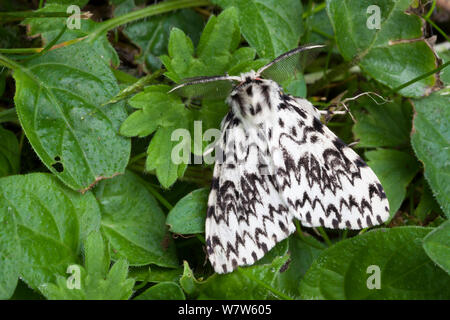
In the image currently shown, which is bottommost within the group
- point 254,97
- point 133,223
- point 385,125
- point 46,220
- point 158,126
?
point 133,223

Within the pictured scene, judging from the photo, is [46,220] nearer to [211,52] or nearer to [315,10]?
[211,52]

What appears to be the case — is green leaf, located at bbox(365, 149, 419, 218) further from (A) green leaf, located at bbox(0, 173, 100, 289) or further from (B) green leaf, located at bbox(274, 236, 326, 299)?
(A) green leaf, located at bbox(0, 173, 100, 289)

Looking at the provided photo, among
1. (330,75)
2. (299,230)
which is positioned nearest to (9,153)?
(299,230)

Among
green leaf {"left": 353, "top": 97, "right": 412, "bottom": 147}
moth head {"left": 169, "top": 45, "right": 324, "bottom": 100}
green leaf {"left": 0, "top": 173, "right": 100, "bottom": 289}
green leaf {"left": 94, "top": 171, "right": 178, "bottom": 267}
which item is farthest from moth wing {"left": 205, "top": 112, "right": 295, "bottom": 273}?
green leaf {"left": 353, "top": 97, "right": 412, "bottom": 147}

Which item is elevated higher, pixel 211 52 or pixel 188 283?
pixel 211 52

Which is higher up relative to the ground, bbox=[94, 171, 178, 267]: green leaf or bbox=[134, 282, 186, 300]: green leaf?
bbox=[94, 171, 178, 267]: green leaf

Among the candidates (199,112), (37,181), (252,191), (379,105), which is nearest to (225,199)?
(252,191)
